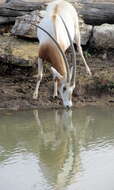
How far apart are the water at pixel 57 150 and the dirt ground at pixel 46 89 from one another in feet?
0.99

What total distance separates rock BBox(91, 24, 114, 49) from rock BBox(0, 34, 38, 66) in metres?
1.19

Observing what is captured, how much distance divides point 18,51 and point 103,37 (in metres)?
1.83

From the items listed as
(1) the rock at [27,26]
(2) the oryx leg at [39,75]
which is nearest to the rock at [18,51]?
(1) the rock at [27,26]

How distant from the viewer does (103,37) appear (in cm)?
1090

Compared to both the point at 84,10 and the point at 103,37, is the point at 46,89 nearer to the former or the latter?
the point at 103,37

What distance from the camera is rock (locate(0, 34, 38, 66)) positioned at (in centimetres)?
975

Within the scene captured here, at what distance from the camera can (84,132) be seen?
8.14m

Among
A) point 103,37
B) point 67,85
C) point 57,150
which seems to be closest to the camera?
point 57,150

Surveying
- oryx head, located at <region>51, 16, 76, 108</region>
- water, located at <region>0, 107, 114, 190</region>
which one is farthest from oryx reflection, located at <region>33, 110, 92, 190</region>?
oryx head, located at <region>51, 16, 76, 108</region>

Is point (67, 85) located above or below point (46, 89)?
above

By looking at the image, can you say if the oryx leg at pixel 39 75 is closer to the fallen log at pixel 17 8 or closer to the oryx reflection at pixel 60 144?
the oryx reflection at pixel 60 144

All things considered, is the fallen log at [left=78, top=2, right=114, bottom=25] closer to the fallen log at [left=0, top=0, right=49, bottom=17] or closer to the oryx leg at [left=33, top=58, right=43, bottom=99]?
the fallen log at [left=0, top=0, right=49, bottom=17]

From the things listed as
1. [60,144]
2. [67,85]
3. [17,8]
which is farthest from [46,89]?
[17,8]

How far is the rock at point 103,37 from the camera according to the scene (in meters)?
10.9
